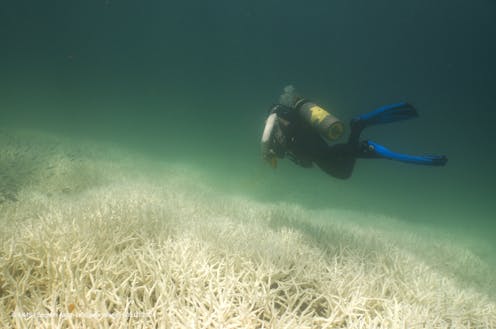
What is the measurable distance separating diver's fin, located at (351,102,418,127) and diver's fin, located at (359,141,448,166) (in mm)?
524

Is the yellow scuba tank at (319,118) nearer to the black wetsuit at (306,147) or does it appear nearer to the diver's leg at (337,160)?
the black wetsuit at (306,147)

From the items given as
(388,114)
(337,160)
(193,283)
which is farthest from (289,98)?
(193,283)

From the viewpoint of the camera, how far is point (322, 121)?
482 centimetres

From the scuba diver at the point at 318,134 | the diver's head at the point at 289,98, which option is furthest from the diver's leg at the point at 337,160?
the diver's head at the point at 289,98

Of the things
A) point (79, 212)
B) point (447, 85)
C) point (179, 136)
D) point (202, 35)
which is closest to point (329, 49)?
point (447, 85)

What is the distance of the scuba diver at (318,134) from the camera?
4.91 m

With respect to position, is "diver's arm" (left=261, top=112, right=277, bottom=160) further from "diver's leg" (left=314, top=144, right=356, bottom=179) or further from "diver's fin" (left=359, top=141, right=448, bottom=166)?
"diver's fin" (left=359, top=141, right=448, bottom=166)

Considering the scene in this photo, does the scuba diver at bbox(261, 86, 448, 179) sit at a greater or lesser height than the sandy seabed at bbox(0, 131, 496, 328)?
greater

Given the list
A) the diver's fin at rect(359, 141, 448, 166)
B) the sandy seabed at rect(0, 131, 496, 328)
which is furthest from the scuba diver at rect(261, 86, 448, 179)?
the sandy seabed at rect(0, 131, 496, 328)

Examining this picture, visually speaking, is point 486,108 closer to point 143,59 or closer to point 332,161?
point 332,161

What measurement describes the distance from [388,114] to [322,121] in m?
1.59

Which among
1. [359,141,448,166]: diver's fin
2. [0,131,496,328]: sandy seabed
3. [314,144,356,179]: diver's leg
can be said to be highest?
[359,141,448,166]: diver's fin

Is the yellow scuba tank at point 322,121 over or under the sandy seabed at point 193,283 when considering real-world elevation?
over

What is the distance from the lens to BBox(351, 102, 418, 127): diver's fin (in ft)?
17.2
